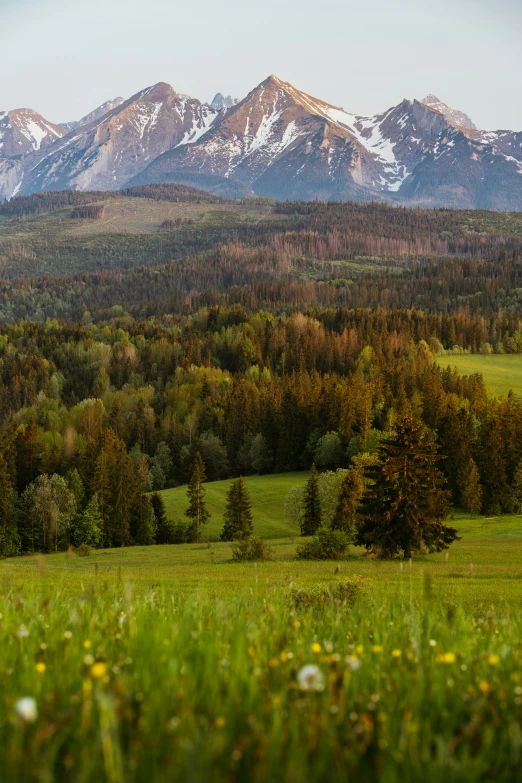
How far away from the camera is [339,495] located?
7912 centimetres

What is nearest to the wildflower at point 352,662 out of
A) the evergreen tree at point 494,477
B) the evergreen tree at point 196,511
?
the evergreen tree at point 196,511

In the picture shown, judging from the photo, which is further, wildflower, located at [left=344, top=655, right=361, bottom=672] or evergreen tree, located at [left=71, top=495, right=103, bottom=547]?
evergreen tree, located at [left=71, top=495, right=103, bottom=547]

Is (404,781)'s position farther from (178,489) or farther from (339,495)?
(178,489)

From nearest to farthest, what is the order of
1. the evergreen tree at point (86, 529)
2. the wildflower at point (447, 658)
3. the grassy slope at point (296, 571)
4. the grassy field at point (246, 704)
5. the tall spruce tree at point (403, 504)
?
the grassy field at point (246, 704) < the wildflower at point (447, 658) < the grassy slope at point (296, 571) < the tall spruce tree at point (403, 504) < the evergreen tree at point (86, 529)

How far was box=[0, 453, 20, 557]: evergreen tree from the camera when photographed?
3460 inches

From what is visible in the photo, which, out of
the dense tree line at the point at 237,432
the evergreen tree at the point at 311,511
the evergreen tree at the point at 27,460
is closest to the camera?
the evergreen tree at the point at 311,511

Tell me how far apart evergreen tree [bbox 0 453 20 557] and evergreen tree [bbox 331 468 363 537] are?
37996mm

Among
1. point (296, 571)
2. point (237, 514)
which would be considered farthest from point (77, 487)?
point (296, 571)

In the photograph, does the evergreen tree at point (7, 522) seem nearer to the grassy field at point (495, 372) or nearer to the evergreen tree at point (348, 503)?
the evergreen tree at point (348, 503)

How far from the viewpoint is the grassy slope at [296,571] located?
786 inches

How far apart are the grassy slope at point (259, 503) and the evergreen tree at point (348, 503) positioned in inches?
763

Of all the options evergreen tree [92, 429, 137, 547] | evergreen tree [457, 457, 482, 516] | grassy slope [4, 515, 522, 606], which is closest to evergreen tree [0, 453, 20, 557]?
evergreen tree [92, 429, 137, 547]

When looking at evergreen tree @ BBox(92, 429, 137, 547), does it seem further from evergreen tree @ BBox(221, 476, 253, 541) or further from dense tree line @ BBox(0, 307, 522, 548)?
evergreen tree @ BBox(221, 476, 253, 541)

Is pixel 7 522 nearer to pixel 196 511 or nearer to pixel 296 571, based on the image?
pixel 196 511
